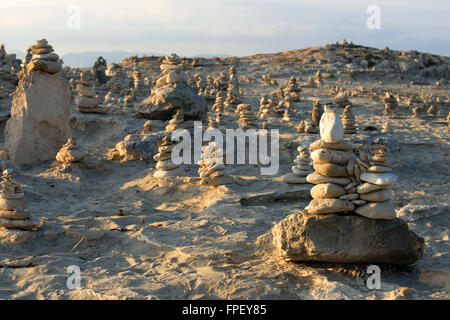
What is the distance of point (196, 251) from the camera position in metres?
5.38

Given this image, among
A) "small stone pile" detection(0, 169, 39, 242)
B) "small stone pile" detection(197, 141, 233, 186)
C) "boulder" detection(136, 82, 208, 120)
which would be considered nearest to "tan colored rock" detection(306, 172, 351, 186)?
"small stone pile" detection(197, 141, 233, 186)

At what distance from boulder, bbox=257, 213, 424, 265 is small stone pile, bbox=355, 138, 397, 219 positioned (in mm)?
96

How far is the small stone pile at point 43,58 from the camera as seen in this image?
1170 cm

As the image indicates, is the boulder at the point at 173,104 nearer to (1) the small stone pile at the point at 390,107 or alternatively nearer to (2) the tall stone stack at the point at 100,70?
(1) the small stone pile at the point at 390,107

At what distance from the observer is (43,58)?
11758 mm

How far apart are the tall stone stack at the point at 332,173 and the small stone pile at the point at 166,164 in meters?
4.95

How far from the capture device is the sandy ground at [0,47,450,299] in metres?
4.46

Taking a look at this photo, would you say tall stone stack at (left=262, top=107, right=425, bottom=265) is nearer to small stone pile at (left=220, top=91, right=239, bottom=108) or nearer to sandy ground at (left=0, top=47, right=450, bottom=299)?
sandy ground at (left=0, top=47, right=450, bottom=299)

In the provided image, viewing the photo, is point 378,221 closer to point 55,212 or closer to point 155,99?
point 55,212

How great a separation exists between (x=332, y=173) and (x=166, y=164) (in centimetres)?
525

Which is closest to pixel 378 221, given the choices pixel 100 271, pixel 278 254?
pixel 278 254

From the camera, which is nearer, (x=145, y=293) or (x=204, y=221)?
(x=145, y=293)
